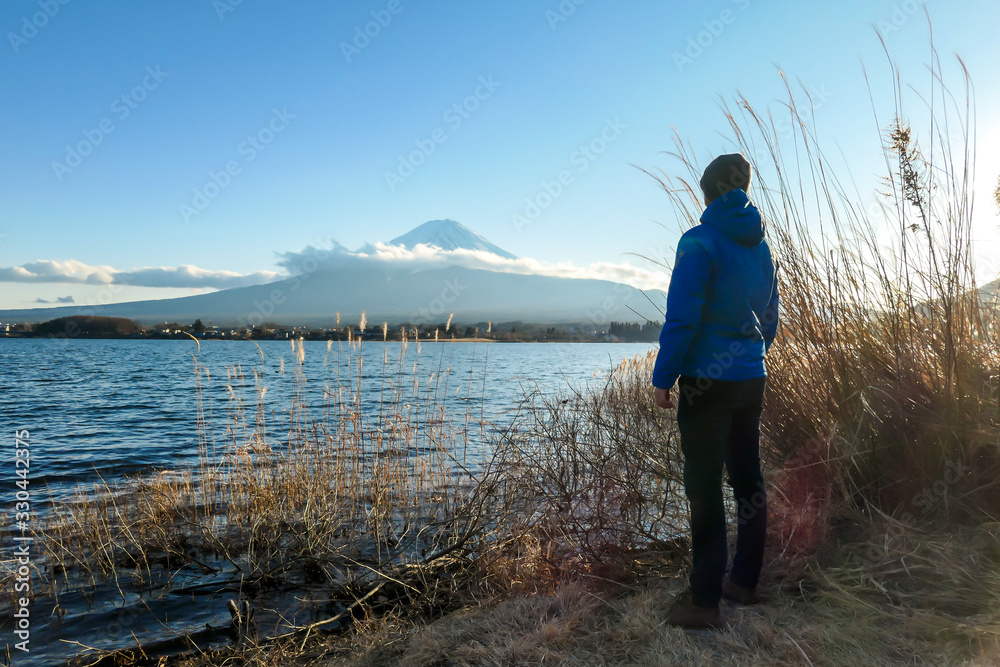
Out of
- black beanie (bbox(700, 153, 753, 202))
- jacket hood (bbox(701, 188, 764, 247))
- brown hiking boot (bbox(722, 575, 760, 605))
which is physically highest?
black beanie (bbox(700, 153, 753, 202))

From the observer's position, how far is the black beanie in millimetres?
2779

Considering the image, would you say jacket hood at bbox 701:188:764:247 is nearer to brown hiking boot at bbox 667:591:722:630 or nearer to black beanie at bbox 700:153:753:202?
black beanie at bbox 700:153:753:202

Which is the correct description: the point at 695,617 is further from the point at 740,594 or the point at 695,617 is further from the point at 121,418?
the point at 121,418

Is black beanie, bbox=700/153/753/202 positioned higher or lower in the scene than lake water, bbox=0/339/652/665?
higher

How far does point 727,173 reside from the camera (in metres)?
2.78

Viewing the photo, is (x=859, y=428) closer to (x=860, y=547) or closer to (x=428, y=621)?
(x=860, y=547)

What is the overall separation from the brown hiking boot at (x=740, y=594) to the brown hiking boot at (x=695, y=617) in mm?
288

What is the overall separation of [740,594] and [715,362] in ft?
4.17

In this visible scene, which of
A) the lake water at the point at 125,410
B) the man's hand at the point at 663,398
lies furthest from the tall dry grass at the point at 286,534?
the man's hand at the point at 663,398

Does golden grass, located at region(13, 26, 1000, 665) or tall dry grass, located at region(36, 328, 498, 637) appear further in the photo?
tall dry grass, located at region(36, 328, 498, 637)

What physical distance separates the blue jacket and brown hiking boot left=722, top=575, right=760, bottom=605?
1.14 metres

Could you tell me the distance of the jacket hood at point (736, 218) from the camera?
2709 mm

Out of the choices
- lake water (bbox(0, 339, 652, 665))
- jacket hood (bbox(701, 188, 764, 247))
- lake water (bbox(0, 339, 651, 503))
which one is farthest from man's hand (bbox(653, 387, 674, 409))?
lake water (bbox(0, 339, 652, 665))

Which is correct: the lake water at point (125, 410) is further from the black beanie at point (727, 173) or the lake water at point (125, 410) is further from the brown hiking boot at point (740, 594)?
the black beanie at point (727, 173)
